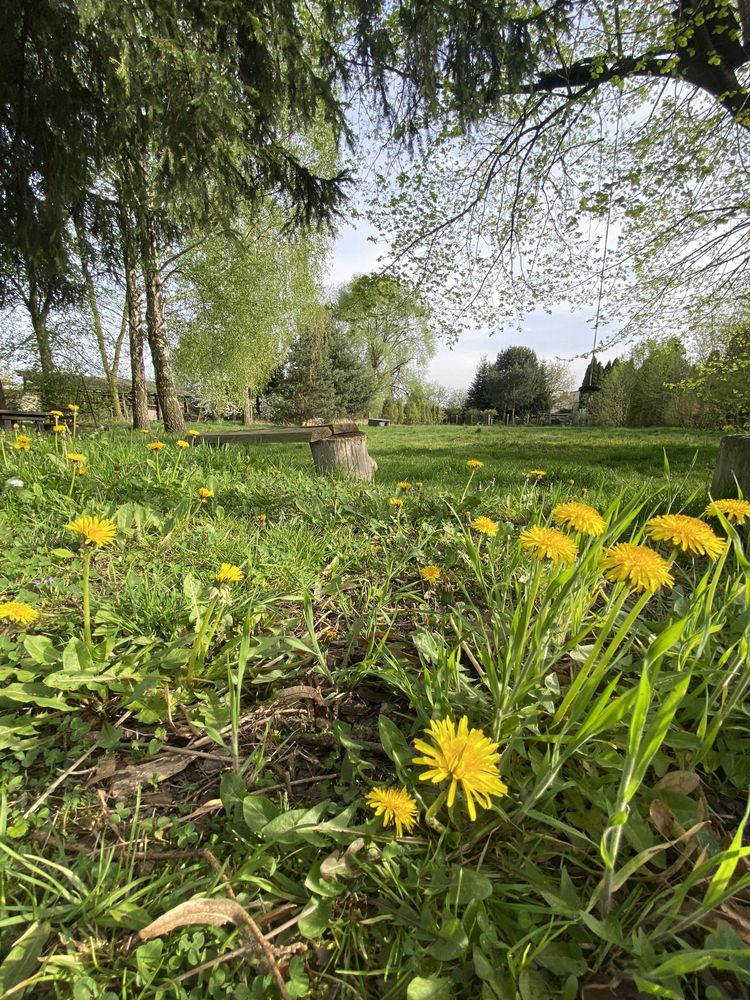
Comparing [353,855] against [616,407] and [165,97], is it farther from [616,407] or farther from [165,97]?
[616,407]

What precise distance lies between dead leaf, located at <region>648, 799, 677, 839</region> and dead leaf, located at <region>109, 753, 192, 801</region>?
973mm

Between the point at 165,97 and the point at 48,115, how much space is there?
1184 millimetres

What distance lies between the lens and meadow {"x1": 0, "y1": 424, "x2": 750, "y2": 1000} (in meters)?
0.65

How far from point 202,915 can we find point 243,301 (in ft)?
43.5

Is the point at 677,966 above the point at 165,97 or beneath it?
beneath

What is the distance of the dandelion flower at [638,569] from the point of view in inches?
31.2

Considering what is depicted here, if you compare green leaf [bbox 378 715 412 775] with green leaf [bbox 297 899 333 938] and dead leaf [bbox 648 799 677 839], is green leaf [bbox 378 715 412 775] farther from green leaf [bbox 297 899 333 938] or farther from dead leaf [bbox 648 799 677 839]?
dead leaf [bbox 648 799 677 839]

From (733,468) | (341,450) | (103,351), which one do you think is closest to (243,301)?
(103,351)

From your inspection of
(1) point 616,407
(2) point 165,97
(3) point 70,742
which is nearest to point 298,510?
(3) point 70,742

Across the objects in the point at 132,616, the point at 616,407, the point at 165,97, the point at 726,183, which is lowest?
the point at 132,616

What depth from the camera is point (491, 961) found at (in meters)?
0.67

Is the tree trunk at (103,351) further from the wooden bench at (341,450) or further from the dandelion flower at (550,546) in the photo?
the dandelion flower at (550,546)

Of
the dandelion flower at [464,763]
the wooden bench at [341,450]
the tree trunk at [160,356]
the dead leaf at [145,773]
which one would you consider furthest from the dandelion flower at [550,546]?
the tree trunk at [160,356]

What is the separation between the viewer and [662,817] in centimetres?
78
